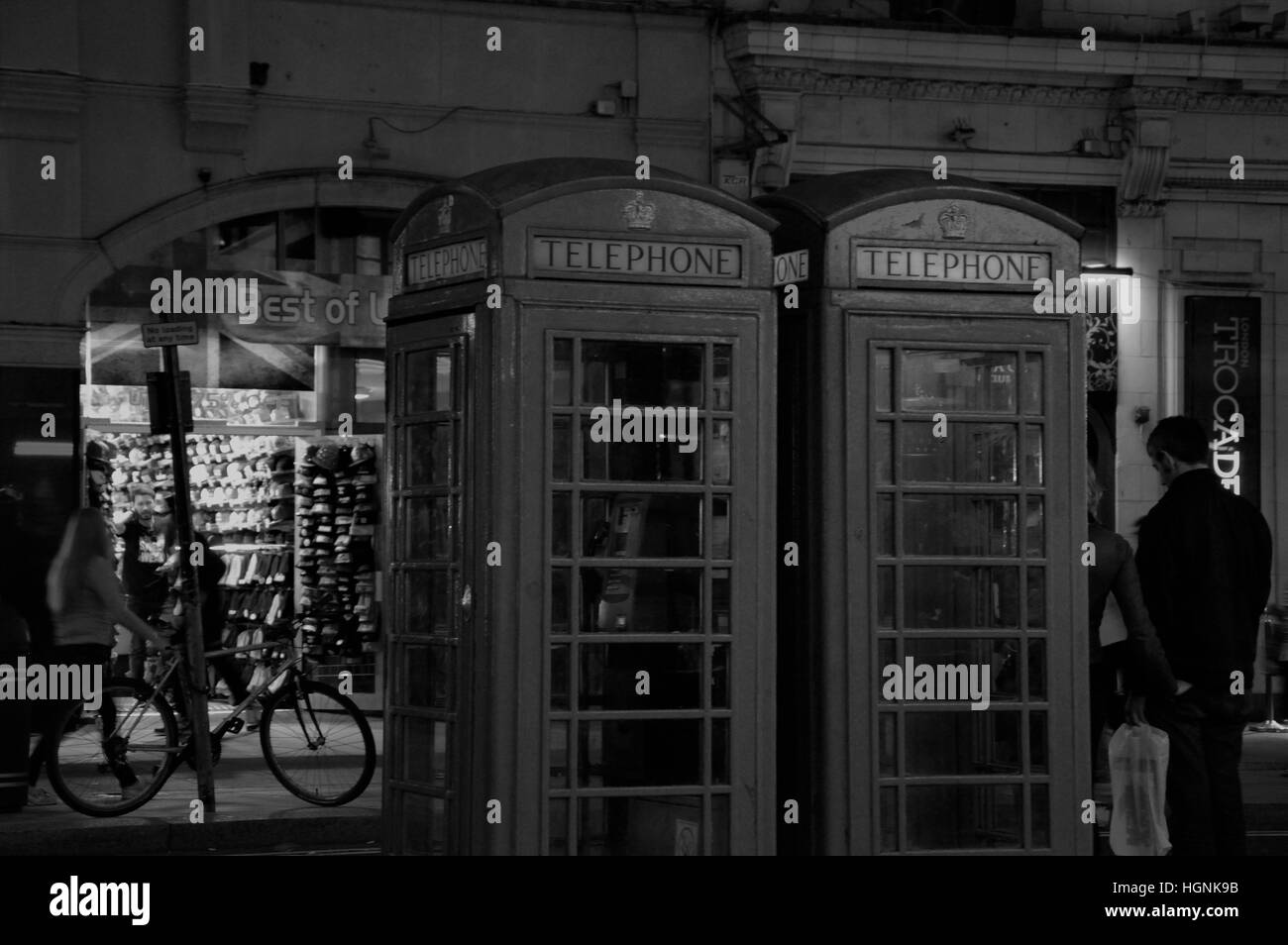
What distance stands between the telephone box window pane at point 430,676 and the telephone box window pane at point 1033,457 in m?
2.24

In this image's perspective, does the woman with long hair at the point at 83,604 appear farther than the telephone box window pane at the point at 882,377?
Yes

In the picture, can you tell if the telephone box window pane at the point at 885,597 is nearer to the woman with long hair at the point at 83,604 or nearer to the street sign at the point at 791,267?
the street sign at the point at 791,267

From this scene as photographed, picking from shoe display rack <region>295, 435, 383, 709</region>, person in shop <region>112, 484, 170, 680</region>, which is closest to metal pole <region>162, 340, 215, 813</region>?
person in shop <region>112, 484, 170, 680</region>

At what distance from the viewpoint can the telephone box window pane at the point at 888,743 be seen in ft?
22.9

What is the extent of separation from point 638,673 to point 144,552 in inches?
416

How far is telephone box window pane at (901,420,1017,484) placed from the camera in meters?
7.07

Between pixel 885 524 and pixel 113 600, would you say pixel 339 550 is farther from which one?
pixel 885 524

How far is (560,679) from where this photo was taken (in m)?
6.75

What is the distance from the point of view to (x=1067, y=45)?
1705cm

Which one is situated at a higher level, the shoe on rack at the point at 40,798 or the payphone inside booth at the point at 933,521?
the payphone inside booth at the point at 933,521

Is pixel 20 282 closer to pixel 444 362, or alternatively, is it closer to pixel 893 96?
pixel 893 96

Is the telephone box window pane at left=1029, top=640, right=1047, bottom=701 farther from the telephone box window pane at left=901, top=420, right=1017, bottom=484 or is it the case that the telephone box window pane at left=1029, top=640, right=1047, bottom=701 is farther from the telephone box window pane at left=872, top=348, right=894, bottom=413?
the telephone box window pane at left=872, top=348, right=894, bottom=413

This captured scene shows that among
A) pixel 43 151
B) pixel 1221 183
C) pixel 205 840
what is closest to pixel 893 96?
pixel 1221 183

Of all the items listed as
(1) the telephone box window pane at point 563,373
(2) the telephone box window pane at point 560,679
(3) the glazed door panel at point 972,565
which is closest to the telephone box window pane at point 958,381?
(3) the glazed door panel at point 972,565
